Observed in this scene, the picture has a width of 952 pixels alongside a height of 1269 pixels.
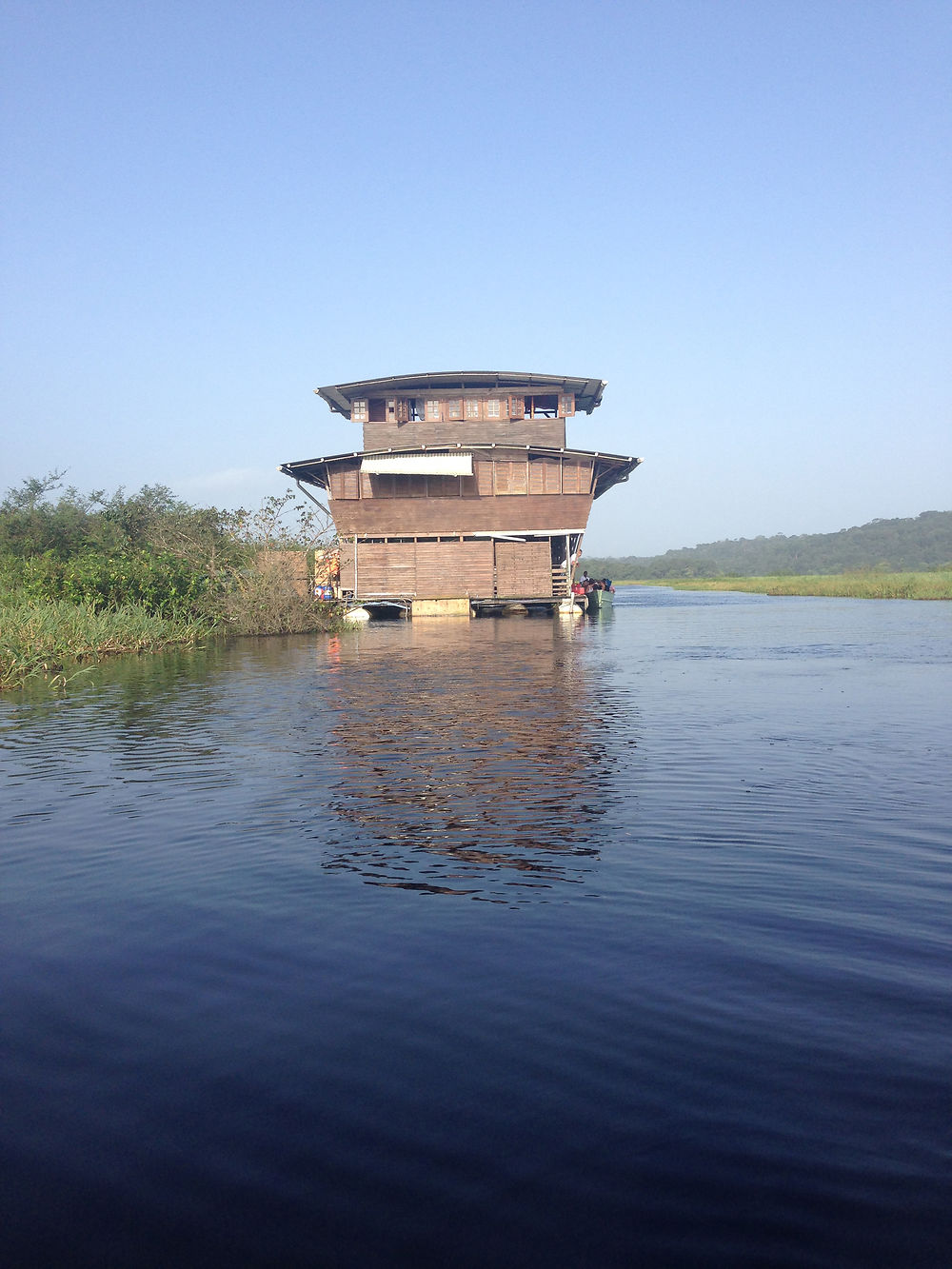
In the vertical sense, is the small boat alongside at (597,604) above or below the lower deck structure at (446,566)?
below

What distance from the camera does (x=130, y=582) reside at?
25516mm

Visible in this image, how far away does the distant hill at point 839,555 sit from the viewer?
145 m

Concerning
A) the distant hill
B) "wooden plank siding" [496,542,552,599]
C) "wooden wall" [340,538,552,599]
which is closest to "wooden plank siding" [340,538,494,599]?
"wooden wall" [340,538,552,599]

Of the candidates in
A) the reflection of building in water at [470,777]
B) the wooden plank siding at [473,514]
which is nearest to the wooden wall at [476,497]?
the wooden plank siding at [473,514]

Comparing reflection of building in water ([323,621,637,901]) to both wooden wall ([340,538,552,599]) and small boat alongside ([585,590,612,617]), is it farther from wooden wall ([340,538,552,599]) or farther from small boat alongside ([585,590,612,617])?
small boat alongside ([585,590,612,617])

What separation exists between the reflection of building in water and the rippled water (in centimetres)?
6

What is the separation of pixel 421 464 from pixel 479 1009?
32800 mm

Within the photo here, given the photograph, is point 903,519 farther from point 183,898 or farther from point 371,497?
point 183,898

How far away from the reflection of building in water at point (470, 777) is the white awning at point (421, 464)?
59.4 feet

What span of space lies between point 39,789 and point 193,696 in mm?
6405

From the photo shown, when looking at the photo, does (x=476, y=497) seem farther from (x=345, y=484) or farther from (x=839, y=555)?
(x=839, y=555)

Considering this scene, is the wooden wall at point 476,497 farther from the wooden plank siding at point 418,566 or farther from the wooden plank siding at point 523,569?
the wooden plank siding at point 523,569

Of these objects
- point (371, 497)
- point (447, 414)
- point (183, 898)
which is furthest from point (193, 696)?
point (447, 414)

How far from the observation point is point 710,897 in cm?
542
